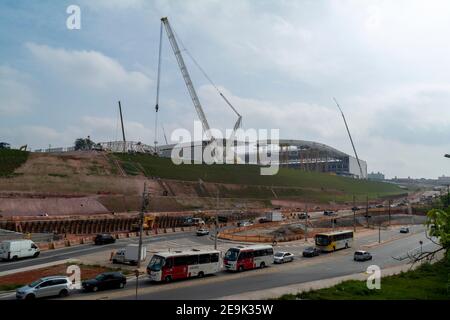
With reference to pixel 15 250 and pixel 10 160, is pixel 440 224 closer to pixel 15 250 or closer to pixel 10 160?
pixel 15 250

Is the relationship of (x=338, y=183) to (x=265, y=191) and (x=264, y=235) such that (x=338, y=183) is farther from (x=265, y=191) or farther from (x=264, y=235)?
(x=264, y=235)

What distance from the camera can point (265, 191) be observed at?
13900cm

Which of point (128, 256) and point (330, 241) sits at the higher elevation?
point (330, 241)

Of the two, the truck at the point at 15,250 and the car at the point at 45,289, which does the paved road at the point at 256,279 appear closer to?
the car at the point at 45,289

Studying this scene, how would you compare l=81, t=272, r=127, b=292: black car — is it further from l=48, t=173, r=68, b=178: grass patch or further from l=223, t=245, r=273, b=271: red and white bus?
l=48, t=173, r=68, b=178: grass patch

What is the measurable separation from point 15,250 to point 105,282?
63.6ft

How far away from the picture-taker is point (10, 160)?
284 ft

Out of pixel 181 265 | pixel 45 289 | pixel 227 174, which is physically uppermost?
pixel 227 174

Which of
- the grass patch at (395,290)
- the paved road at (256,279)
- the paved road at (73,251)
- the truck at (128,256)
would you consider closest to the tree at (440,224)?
the grass patch at (395,290)

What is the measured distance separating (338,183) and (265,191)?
222 ft

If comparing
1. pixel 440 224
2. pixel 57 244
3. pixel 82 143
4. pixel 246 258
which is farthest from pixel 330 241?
pixel 82 143

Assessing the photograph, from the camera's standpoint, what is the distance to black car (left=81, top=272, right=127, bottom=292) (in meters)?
29.2

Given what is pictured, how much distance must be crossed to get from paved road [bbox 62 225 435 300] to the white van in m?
18.0
